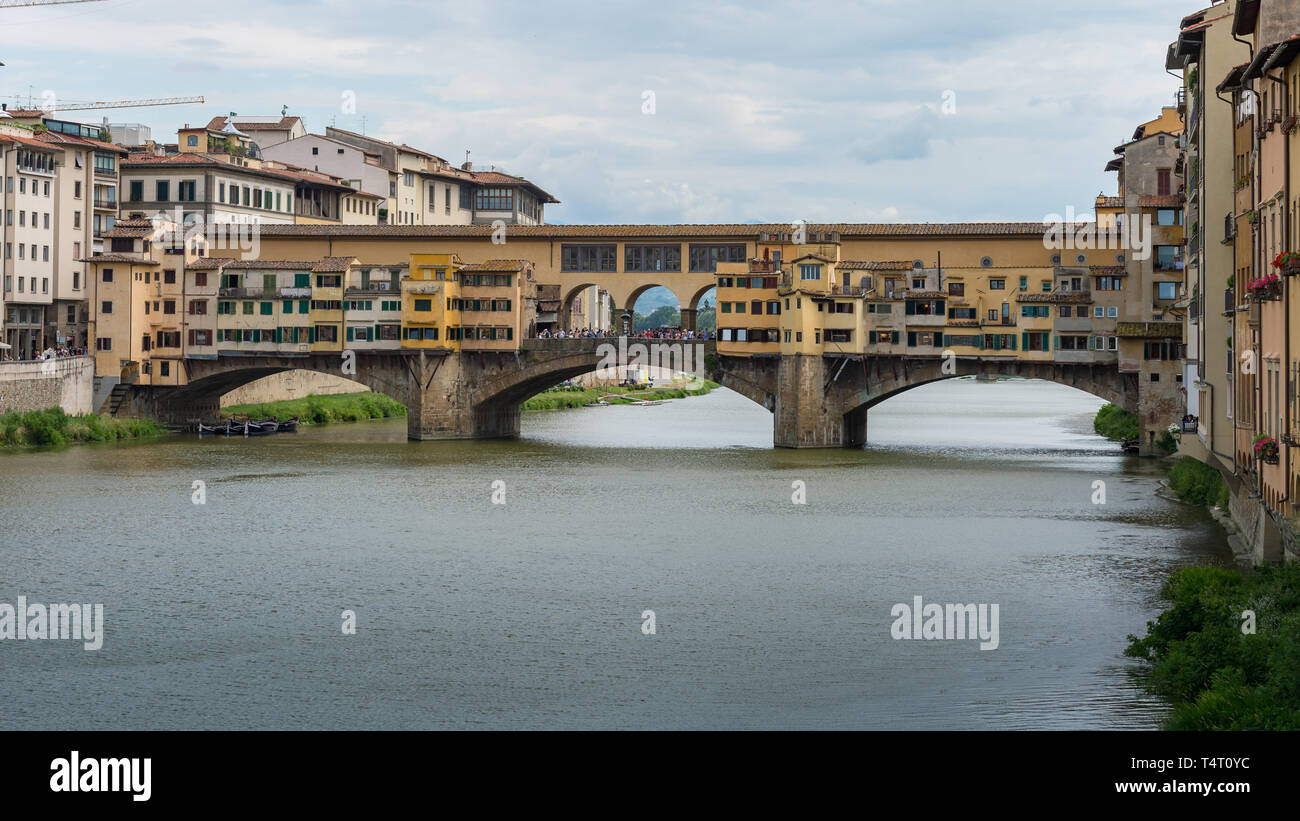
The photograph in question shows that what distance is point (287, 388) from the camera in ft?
237

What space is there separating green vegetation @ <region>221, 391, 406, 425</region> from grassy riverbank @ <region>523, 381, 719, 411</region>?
32.7 ft

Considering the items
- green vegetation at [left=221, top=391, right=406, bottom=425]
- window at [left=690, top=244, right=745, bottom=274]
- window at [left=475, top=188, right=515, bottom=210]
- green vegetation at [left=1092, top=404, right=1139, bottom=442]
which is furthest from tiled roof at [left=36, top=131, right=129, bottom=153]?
green vegetation at [left=1092, top=404, right=1139, bottom=442]

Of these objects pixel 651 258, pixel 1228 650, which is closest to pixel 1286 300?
pixel 1228 650

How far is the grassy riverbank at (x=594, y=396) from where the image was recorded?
8481 cm

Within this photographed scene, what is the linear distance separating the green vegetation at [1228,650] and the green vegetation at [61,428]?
131 ft

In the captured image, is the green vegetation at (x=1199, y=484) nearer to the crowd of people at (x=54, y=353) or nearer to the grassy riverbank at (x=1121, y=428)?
the grassy riverbank at (x=1121, y=428)

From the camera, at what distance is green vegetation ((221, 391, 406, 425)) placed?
219 feet

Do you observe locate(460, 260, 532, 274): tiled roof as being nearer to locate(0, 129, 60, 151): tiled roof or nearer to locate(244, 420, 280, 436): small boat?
locate(244, 420, 280, 436): small boat

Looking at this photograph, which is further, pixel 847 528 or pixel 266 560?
pixel 847 528

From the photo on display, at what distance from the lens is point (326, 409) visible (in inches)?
2709

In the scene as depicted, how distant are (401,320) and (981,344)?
20.6 metres
